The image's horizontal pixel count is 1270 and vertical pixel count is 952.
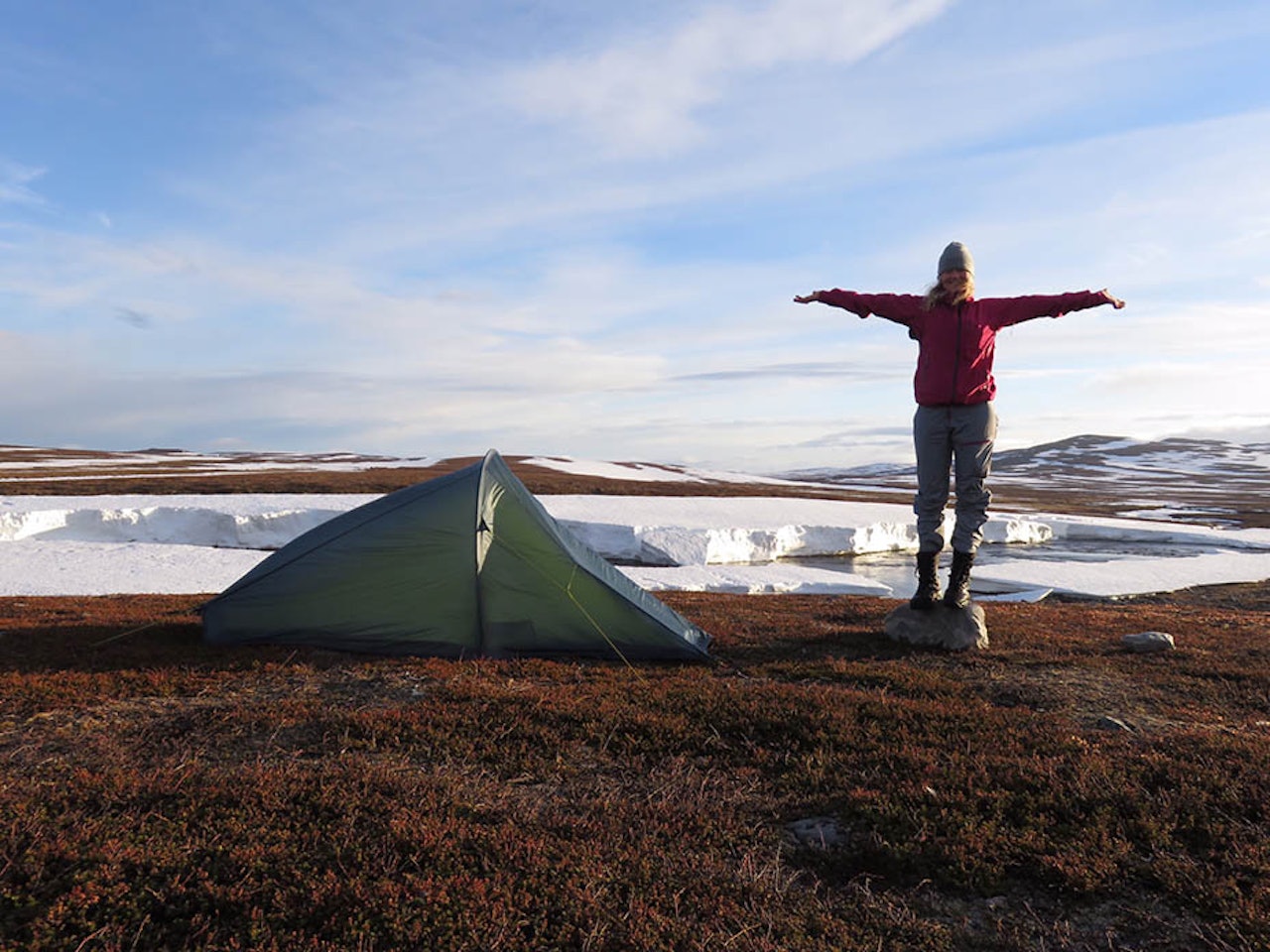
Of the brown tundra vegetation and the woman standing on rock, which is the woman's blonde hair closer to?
the woman standing on rock

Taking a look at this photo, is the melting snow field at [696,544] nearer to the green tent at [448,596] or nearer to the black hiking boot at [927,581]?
the green tent at [448,596]

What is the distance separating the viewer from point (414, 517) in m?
9.53

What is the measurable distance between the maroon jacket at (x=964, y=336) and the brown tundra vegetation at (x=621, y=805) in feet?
11.7

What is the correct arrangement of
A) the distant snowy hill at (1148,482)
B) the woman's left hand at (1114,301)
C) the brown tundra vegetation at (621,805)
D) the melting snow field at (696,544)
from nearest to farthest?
the brown tundra vegetation at (621,805) < the woman's left hand at (1114,301) < the melting snow field at (696,544) < the distant snowy hill at (1148,482)

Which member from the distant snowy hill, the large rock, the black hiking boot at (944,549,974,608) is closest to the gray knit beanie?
the black hiking boot at (944,549,974,608)

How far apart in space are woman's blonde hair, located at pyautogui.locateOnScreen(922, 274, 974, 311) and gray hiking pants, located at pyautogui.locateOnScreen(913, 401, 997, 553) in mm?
1327

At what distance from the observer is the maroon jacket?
29.8 feet

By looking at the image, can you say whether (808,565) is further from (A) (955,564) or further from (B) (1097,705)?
(B) (1097,705)

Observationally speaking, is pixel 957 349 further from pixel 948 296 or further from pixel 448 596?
pixel 448 596

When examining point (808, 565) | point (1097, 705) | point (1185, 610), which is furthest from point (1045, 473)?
point (1097, 705)

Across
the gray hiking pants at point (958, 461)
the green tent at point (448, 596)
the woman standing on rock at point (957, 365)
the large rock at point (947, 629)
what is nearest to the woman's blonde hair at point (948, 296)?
the woman standing on rock at point (957, 365)

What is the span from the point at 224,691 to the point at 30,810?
11.2 ft

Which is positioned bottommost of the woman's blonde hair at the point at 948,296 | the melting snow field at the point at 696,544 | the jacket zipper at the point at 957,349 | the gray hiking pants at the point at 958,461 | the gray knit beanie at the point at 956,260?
the melting snow field at the point at 696,544

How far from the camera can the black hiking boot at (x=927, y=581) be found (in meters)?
10.2
